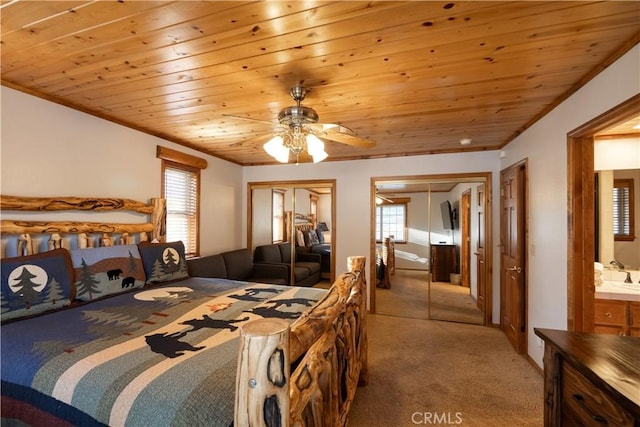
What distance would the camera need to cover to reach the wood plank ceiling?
1.34 m

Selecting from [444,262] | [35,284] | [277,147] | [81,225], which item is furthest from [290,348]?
[444,262]

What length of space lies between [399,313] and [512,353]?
1.49 meters

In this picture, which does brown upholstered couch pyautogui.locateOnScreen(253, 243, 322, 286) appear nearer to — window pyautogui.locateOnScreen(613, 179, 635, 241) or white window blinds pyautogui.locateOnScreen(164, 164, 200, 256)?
white window blinds pyautogui.locateOnScreen(164, 164, 200, 256)

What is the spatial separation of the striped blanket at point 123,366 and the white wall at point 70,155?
118cm

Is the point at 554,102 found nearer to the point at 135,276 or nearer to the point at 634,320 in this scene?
the point at 634,320

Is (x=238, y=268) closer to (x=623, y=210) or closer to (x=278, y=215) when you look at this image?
(x=278, y=215)

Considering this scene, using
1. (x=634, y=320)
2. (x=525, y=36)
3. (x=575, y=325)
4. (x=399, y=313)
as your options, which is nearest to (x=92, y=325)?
(x=525, y=36)

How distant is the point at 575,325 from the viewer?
6.66 feet

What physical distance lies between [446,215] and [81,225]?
473 centimetres

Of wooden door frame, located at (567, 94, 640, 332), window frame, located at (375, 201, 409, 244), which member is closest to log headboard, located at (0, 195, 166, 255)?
window frame, located at (375, 201, 409, 244)

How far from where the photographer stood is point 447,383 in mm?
2395

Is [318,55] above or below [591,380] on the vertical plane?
above

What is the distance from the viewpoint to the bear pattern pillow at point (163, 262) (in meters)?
2.67

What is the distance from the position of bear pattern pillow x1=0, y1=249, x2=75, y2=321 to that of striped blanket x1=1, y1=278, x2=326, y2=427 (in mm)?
98
